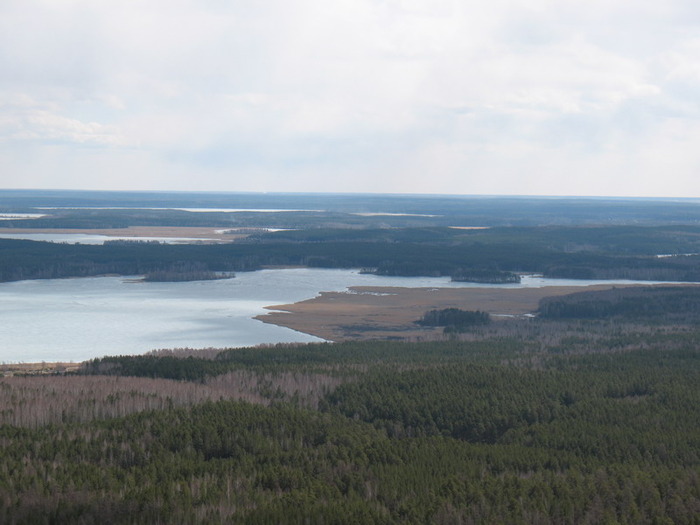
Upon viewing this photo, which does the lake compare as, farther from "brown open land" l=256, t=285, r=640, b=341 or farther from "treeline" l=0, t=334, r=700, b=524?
"treeline" l=0, t=334, r=700, b=524

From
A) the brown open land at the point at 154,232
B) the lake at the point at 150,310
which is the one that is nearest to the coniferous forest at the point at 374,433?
the lake at the point at 150,310

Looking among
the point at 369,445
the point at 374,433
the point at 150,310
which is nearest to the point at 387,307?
the point at 150,310

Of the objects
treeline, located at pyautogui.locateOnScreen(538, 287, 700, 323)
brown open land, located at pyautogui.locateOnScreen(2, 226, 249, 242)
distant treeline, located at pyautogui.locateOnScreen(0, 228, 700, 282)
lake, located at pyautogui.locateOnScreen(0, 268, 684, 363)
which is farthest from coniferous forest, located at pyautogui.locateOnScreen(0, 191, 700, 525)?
brown open land, located at pyautogui.locateOnScreen(2, 226, 249, 242)

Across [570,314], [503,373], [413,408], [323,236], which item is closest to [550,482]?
[413,408]

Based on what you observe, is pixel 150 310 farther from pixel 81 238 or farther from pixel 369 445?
pixel 81 238

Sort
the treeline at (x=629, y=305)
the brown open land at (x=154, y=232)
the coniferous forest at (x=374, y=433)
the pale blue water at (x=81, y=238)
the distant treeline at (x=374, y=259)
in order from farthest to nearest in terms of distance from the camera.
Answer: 1. the brown open land at (x=154, y=232)
2. the pale blue water at (x=81, y=238)
3. the distant treeline at (x=374, y=259)
4. the treeline at (x=629, y=305)
5. the coniferous forest at (x=374, y=433)

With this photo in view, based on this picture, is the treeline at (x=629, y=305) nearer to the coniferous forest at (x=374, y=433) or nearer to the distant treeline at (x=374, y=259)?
the coniferous forest at (x=374, y=433)
